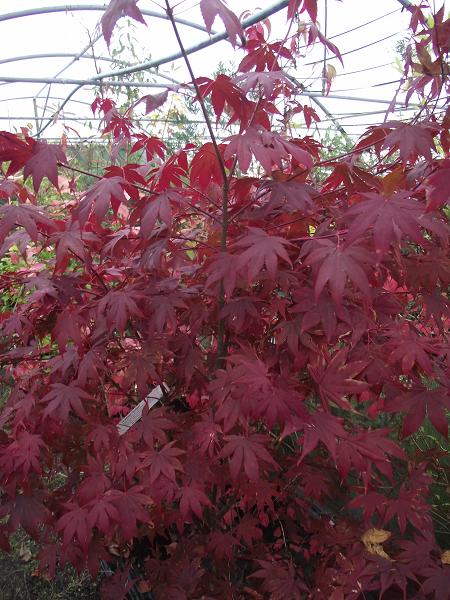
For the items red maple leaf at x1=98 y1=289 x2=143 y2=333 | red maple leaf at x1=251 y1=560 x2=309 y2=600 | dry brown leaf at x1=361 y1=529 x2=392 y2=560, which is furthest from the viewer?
red maple leaf at x1=251 y1=560 x2=309 y2=600

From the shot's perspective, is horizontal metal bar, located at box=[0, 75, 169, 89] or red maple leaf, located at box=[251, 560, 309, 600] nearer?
red maple leaf, located at box=[251, 560, 309, 600]

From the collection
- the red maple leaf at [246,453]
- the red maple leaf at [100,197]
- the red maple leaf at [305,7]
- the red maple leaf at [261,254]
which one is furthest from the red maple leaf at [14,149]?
the red maple leaf at [246,453]

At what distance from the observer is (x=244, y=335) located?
4.90ft

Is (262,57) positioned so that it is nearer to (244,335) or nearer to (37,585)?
(244,335)

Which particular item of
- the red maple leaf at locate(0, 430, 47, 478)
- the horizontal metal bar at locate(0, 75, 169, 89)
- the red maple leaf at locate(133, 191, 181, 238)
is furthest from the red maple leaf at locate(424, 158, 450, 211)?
the horizontal metal bar at locate(0, 75, 169, 89)

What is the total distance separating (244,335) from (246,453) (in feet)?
1.23

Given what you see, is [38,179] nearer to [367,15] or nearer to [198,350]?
[198,350]

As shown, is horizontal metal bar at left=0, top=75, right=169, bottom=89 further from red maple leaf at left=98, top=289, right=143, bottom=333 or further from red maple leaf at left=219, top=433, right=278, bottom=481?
red maple leaf at left=219, top=433, right=278, bottom=481

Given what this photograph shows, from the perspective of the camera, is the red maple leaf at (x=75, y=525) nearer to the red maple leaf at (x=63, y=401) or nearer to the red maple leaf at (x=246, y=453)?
the red maple leaf at (x=63, y=401)

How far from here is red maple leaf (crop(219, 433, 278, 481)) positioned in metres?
1.18

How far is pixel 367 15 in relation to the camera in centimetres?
376

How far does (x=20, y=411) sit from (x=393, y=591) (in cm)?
123

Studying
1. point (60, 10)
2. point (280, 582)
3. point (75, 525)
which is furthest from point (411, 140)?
point (60, 10)

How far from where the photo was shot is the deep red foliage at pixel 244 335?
111cm
